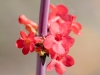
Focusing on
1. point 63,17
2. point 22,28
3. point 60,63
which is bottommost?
point 60,63

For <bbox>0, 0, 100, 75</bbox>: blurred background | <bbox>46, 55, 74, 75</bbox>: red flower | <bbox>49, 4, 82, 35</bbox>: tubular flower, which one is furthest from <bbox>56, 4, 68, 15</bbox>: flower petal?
<bbox>0, 0, 100, 75</bbox>: blurred background

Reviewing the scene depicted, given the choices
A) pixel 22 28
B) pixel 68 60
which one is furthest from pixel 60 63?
pixel 22 28

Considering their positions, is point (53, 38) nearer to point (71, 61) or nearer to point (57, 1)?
point (71, 61)

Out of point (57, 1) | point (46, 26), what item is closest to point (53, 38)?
point (46, 26)

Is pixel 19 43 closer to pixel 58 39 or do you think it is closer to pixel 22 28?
pixel 58 39
